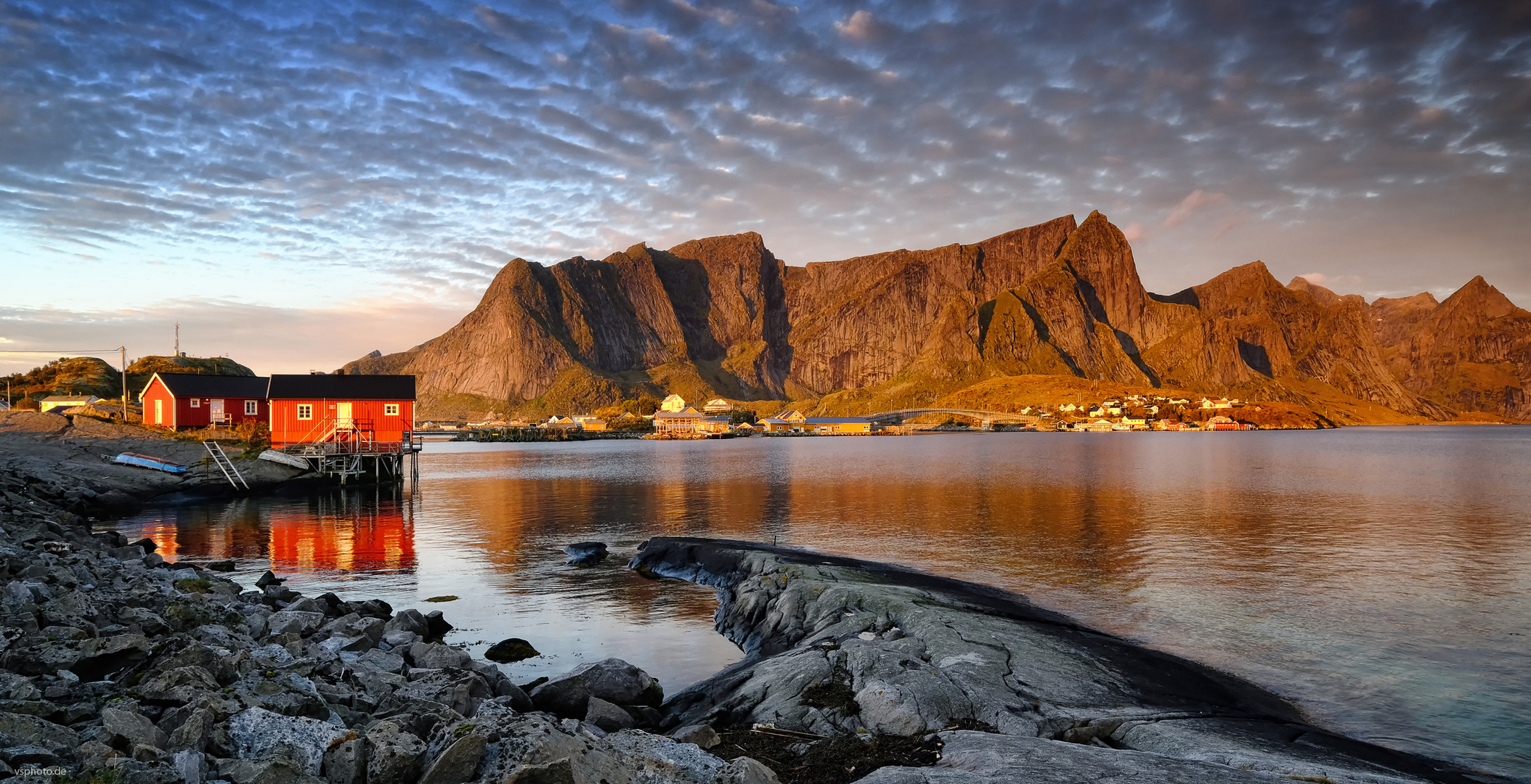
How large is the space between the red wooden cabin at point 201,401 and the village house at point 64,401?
67.0ft

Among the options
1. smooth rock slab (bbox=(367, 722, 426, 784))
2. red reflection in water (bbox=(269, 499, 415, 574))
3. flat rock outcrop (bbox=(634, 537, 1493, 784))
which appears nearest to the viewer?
smooth rock slab (bbox=(367, 722, 426, 784))

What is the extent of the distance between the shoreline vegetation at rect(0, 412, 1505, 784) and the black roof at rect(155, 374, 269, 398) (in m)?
60.7

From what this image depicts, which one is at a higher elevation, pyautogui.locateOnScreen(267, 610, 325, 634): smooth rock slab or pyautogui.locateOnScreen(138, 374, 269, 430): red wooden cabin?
pyautogui.locateOnScreen(138, 374, 269, 430): red wooden cabin

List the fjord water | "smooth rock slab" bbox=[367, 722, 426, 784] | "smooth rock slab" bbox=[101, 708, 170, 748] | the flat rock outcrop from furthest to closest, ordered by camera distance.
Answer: the fjord water, the flat rock outcrop, "smooth rock slab" bbox=[101, 708, 170, 748], "smooth rock slab" bbox=[367, 722, 426, 784]

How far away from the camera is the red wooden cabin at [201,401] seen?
72438 mm

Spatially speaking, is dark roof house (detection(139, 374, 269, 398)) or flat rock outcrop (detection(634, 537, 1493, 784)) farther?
dark roof house (detection(139, 374, 269, 398))

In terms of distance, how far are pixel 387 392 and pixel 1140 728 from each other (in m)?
75.2

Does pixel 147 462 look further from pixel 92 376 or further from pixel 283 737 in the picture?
→ pixel 92 376

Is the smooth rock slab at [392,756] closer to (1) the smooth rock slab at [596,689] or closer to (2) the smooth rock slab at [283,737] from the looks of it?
(2) the smooth rock slab at [283,737]

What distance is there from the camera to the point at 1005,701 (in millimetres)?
12461

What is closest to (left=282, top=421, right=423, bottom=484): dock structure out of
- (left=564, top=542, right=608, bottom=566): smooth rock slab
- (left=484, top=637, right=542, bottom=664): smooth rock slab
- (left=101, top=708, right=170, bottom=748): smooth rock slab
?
(left=564, top=542, right=608, bottom=566): smooth rock slab

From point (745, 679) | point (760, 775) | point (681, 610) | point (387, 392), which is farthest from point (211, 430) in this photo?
point (760, 775)

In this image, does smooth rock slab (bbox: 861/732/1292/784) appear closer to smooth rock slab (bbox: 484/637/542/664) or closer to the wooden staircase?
Result: smooth rock slab (bbox: 484/637/542/664)

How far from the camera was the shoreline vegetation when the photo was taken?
7.88 metres
